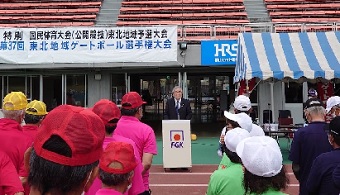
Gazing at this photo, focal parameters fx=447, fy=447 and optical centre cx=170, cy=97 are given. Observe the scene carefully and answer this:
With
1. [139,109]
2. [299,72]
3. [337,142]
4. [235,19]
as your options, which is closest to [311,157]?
[337,142]

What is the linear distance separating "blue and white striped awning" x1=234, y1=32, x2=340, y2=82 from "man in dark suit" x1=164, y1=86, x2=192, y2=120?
5.36 ft

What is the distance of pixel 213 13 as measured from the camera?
22.8 m

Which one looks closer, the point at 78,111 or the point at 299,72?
the point at 78,111

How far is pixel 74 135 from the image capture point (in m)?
1.64

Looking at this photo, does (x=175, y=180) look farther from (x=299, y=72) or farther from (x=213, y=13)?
(x=213, y=13)

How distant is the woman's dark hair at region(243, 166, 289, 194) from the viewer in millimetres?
2475

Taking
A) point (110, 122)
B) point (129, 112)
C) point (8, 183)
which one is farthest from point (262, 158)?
point (129, 112)

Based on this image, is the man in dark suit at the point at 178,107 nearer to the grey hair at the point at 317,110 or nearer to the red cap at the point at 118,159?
the grey hair at the point at 317,110

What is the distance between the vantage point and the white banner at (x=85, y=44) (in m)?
17.4

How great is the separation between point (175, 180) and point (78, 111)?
8081 millimetres

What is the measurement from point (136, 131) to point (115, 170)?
1.63 m

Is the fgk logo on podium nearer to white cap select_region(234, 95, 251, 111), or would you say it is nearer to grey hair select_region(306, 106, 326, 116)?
white cap select_region(234, 95, 251, 111)

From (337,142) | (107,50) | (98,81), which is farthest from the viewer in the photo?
(98,81)

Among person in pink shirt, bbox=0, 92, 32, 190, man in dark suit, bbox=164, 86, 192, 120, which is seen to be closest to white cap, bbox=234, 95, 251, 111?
person in pink shirt, bbox=0, 92, 32, 190
